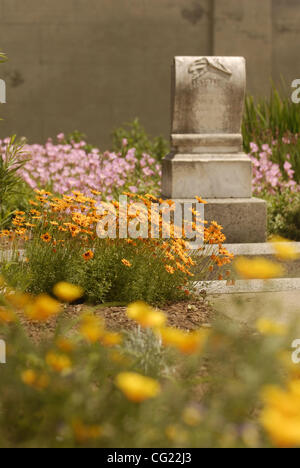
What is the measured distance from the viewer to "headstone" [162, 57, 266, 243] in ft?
19.4

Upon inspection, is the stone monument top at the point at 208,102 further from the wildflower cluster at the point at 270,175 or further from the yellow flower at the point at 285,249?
the wildflower cluster at the point at 270,175

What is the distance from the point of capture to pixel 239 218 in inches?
232

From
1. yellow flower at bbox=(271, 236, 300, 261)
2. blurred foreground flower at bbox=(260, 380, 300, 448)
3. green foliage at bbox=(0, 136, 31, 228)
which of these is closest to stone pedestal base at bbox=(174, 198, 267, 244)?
yellow flower at bbox=(271, 236, 300, 261)

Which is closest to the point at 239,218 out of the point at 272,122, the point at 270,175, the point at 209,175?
the point at 209,175

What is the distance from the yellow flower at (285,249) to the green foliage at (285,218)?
0.42 ft

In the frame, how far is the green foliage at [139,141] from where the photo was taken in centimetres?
967

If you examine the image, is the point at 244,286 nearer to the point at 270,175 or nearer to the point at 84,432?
the point at 270,175

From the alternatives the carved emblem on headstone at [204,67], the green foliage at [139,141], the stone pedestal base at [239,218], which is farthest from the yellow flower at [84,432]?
the green foliage at [139,141]

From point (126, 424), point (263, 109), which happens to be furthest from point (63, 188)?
point (126, 424)

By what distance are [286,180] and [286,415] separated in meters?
6.59

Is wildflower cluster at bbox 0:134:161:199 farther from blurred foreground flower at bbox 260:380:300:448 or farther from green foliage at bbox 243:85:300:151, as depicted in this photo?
blurred foreground flower at bbox 260:380:300:448
